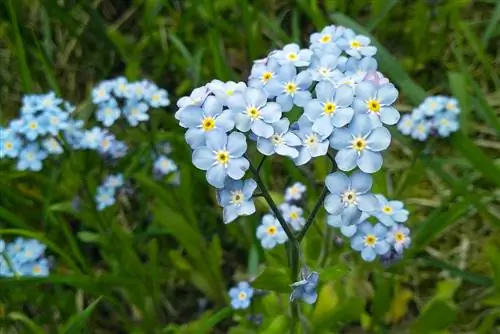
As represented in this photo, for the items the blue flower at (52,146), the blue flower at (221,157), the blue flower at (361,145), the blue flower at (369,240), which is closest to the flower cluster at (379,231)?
the blue flower at (369,240)

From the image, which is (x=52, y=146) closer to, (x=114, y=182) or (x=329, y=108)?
(x=114, y=182)

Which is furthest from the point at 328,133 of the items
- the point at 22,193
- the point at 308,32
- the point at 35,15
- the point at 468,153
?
the point at 35,15

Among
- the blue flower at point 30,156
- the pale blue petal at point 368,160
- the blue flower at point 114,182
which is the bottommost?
the pale blue petal at point 368,160

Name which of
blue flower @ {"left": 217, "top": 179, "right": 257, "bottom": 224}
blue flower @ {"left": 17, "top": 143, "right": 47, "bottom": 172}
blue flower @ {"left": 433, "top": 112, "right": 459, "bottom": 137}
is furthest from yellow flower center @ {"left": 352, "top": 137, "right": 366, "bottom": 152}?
blue flower @ {"left": 17, "top": 143, "right": 47, "bottom": 172}

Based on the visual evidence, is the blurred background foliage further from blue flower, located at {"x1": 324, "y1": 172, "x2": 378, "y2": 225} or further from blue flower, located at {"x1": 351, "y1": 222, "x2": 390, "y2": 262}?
blue flower, located at {"x1": 324, "y1": 172, "x2": 378, "y2": 225}

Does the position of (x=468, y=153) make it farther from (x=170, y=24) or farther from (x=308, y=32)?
(x=170, y=24)

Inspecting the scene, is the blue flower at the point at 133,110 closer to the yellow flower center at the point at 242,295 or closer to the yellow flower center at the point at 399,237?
the yellow flower center at the point at 242,295

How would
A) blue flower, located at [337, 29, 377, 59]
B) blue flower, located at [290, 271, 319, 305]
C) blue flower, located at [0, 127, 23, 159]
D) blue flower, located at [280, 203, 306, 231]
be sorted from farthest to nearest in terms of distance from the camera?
blue flower, located at [0, 127, 23, 159]
blue flower, located at [280, 203, 306, 231]
blue flower, located at [337, 29, 377, 59]
blue flower, located at [290, 271, 319, 305]
